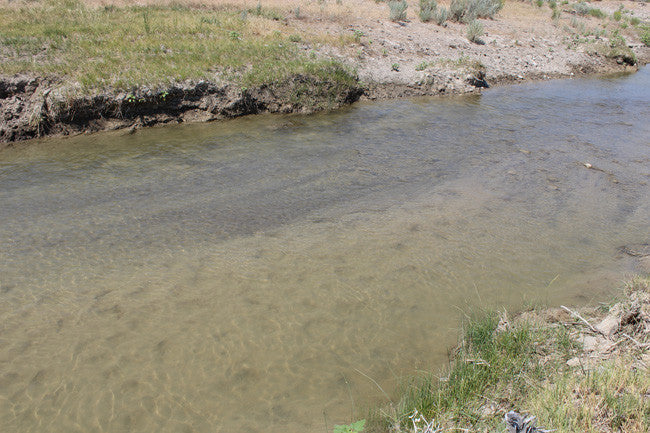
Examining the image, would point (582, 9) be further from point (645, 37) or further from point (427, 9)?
point (427, 9)

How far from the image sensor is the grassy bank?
126 inches

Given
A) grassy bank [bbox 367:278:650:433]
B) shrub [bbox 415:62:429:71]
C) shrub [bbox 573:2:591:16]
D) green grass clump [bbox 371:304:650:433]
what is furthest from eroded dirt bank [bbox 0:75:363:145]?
shrub [bbox 573:2:591:16]

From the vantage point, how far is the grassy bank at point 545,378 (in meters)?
3.21

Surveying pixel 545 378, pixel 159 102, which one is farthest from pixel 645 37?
pixel 545 378

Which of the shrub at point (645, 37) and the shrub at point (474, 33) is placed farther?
the shrub at point (645, 37)

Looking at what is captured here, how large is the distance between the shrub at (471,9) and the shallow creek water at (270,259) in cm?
1423

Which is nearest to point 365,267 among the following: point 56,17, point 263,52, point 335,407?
point 335,407

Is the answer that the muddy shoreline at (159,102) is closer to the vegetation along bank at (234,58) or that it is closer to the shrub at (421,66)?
the vegetation along bank at (234,58)

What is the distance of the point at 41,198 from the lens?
760 cm

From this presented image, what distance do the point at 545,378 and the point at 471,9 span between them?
23.9 meters

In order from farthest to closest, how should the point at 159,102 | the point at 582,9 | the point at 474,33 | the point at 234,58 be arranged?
1. the point at 582,9
2. the point at 474,33
3. the point at 234,58
4. the point at 159,102

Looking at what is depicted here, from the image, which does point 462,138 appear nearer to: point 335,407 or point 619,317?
point 619,317

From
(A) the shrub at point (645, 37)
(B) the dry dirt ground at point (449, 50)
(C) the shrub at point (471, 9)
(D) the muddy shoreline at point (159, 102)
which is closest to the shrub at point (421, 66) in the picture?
(B) the dry dirt ground at point (449, 50)

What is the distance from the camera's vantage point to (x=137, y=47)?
1237 cm
